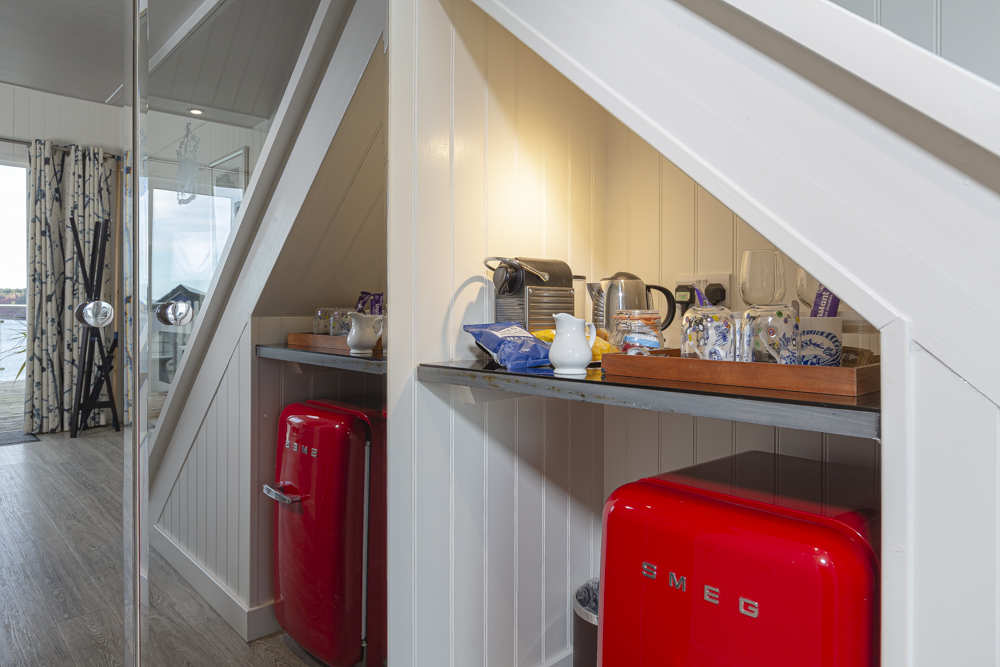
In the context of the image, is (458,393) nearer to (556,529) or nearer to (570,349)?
(570,349)

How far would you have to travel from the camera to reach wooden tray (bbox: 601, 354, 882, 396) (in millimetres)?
846

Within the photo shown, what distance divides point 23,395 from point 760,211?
1.61 metres

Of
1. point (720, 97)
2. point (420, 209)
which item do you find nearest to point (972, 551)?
point (720, 97)

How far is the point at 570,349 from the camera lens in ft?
3.93

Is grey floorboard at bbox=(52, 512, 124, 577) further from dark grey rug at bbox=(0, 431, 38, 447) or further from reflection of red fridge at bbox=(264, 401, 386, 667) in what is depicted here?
reflection of red fridge at bbox=(264, 401, 386, 667)

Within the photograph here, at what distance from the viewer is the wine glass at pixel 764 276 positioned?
1195 mm

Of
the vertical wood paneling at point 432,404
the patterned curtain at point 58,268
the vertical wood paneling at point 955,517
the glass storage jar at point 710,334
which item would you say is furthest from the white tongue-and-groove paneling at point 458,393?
the vertical wood paneling at point 955,517

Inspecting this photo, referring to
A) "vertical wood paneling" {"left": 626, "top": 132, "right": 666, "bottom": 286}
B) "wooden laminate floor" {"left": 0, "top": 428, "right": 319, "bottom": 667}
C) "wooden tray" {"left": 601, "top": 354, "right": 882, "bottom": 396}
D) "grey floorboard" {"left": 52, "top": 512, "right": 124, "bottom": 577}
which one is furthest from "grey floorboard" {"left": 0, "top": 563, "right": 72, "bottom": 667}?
"vertical wood paneling" {"left": 626, "top": 132, "right": 666, "bottom": 286}

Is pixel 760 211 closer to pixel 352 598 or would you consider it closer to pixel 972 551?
pixel 972 551

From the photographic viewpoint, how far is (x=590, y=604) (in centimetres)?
167

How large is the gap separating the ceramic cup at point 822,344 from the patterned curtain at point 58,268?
150cm

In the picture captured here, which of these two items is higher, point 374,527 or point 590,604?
point 374,527

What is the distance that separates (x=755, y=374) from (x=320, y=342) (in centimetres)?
106

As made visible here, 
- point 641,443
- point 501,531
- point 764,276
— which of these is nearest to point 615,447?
point 641,443
